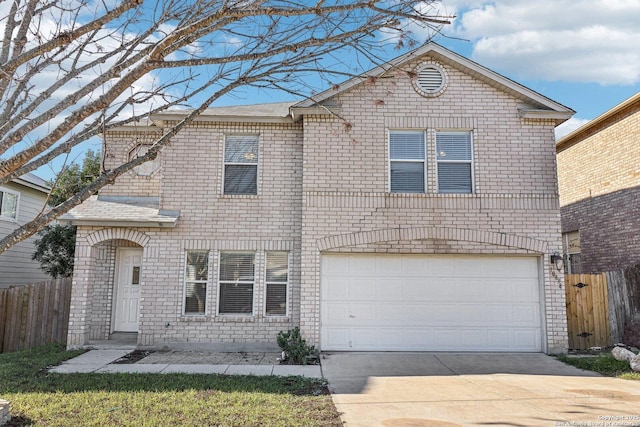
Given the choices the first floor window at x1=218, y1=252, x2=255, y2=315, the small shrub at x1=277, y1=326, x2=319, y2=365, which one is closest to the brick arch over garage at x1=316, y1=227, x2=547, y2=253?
the first floor window at x1=218, y1=252, x2=255, y2=315

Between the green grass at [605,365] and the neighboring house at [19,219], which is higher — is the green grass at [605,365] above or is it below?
below

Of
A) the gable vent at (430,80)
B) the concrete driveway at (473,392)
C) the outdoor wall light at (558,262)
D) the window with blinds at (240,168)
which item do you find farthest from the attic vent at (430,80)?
the concrete driveway at (473,392)

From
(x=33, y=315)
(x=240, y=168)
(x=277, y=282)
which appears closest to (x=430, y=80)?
(x=240, y=168)

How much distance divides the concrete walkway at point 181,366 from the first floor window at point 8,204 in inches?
333

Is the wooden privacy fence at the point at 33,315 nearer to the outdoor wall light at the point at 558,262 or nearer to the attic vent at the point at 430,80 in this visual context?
the attic vent at the point at 430,80

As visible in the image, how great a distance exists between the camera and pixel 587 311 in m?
11.1

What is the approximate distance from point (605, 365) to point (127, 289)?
10728mm

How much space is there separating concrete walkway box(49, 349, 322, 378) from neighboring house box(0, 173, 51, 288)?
8.22 m

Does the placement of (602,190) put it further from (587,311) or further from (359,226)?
(359,226)

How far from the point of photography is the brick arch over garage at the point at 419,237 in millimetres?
10508

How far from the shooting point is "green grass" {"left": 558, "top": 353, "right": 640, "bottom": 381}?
8.31 m

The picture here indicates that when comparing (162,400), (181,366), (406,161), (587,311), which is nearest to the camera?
(162,400)

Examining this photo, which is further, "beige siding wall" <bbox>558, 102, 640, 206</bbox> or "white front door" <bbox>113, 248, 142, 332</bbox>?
"beige siding wall" <bbox>558, 102, 640, 206</bbox>

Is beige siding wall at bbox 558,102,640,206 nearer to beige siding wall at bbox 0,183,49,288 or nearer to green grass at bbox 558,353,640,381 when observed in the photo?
green grass at bbox 558,353,640,381
